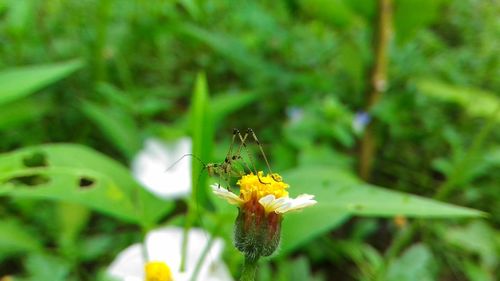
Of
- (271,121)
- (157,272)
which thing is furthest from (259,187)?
(271,121)

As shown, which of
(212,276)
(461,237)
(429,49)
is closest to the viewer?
(212,276)

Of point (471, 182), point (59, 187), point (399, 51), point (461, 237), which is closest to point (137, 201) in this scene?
point (59, 187)

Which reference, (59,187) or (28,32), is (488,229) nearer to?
(59,187)

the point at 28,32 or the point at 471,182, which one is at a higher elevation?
the point at 28,32

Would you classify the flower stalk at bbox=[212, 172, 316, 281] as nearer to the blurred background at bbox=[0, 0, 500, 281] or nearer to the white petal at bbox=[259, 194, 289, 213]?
the white petal at bbox=[259, 194, 289, 213]

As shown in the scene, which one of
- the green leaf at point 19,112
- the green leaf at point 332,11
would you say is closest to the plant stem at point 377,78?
the green leaf at point 332,11

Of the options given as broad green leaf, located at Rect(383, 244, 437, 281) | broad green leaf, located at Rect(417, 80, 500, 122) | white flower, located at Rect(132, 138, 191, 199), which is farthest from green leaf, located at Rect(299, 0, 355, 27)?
broad green leaf, located at Rect(383, 244, 437, 281)

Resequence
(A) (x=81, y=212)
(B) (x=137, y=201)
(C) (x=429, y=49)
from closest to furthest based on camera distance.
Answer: (B) (x=137, y=201) < (A) (x=81, y=212) < (C) (x=429, y=49)
